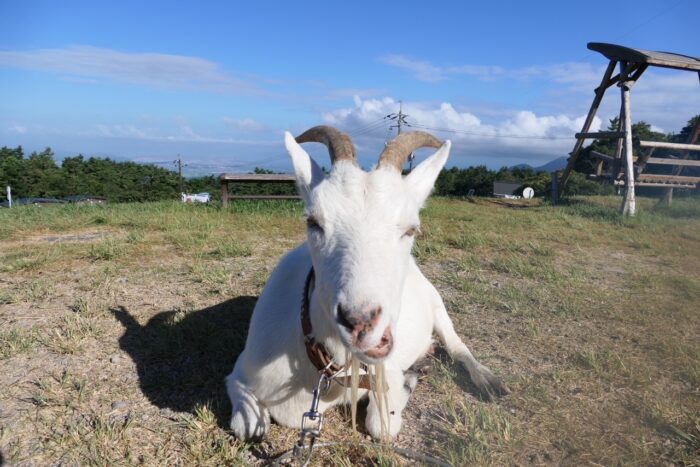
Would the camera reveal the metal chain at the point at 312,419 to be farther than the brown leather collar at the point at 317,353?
No

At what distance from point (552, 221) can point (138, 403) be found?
9.23 meters

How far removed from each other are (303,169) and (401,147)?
1.75ft

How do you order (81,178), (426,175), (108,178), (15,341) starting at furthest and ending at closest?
(108,178) → (81,178) → (15,341) → (426,175)

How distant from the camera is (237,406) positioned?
2666 millimetres

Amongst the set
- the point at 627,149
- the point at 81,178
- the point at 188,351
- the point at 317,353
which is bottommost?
the point at 81,178

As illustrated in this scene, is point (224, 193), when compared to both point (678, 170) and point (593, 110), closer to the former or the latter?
point (593, 110)

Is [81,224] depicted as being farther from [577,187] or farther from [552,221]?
[577,187]

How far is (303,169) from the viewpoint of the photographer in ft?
8.40

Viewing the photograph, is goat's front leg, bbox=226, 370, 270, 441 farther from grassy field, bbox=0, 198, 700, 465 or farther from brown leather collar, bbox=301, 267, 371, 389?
brown leather collar, bbox=301, 267, 371, 389

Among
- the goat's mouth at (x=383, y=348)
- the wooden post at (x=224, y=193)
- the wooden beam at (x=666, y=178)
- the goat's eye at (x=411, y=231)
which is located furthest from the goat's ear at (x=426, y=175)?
the wooden beam at (x=666, y=178)

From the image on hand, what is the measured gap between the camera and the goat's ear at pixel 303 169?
8.37ft

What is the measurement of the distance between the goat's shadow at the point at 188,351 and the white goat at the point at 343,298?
1.13 feet

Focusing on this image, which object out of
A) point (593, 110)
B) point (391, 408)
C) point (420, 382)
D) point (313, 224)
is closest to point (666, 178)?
point (593, 110)

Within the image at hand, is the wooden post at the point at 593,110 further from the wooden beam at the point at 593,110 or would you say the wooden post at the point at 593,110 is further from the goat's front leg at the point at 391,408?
the goat's front leg at the point at 391,408
